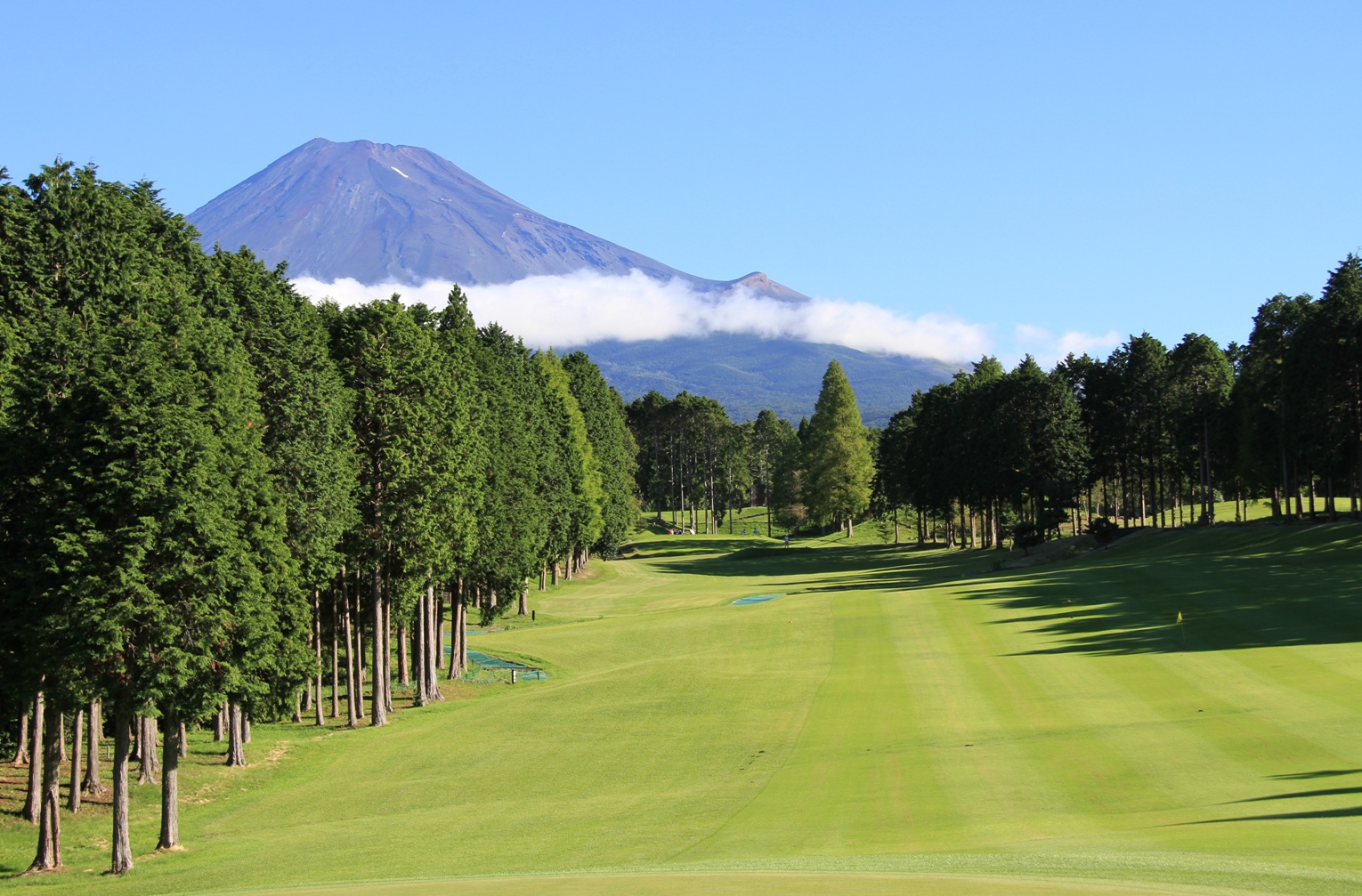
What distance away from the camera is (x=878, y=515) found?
413 ft

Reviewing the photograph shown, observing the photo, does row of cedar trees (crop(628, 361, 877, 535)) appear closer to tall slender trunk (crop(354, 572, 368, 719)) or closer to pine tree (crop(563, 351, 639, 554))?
pine tree (crop(563, 351, 639, 554))

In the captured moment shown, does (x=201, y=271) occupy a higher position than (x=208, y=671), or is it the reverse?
(x=201, y=271)

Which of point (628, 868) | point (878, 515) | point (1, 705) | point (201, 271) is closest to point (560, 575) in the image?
point (878, 515)

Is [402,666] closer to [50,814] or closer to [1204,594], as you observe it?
[50,814]

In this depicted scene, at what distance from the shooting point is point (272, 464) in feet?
99.3

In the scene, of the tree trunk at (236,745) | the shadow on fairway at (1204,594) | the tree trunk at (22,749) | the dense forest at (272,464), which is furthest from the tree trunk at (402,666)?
the shadow on fairway at (1204,594)

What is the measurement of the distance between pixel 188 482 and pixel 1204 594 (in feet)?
141

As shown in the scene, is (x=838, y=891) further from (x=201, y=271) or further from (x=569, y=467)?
(x=569, y=467)

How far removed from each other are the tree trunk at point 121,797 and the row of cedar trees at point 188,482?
56mm

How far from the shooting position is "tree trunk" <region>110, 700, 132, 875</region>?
23.5 m

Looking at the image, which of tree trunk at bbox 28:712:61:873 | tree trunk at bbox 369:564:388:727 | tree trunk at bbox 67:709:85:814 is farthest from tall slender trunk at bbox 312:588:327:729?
tree trunk at bbox 28:712:61:873

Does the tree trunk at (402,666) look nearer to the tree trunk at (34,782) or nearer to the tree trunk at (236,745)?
the tree trunk at (236,745)

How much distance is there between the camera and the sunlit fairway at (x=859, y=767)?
18266mm

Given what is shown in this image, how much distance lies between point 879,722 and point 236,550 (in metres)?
18.5
